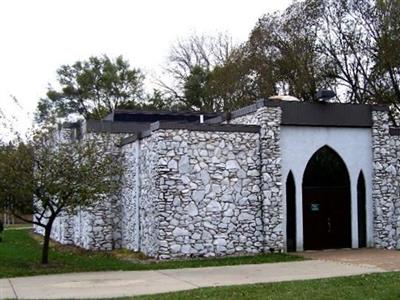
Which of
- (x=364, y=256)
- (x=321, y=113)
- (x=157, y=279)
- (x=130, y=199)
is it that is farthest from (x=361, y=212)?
(x=157, y=279)

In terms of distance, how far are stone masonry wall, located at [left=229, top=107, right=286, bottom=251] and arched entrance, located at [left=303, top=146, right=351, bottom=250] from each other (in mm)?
1101

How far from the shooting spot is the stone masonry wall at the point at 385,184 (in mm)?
19906

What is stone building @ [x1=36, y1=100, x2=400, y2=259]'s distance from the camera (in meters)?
17.9

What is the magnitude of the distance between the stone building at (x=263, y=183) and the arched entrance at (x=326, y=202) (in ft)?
0.11

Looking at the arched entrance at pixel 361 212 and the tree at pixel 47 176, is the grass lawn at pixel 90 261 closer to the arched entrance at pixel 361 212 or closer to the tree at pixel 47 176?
the tree at pixel 47 176

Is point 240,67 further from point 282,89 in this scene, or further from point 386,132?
point 386,132

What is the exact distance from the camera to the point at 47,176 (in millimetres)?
16125

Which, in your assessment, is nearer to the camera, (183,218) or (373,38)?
(183,218)

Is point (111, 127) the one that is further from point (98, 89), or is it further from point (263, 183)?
point (98, 89)

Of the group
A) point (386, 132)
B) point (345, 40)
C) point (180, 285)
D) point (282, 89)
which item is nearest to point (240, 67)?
point (282, 89)

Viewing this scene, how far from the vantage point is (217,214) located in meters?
18.2

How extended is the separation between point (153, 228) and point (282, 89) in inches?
774

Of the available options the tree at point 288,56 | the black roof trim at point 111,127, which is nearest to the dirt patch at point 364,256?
the black roof trim at point 111,127

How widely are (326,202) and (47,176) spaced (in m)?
8.90
